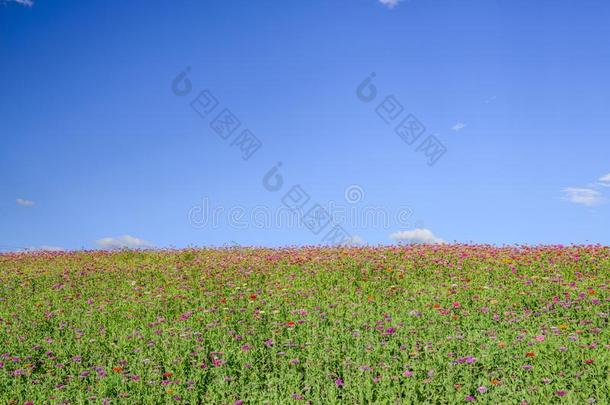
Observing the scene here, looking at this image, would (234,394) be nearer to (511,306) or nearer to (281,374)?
(281,374)

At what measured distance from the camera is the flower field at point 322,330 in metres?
6.44

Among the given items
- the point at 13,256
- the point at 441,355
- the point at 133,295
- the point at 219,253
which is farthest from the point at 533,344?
the point at 13,256

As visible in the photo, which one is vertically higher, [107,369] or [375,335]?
[107,369]

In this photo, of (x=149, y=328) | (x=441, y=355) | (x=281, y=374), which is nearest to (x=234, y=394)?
(x=281, y=374)

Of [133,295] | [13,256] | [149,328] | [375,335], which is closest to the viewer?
[375,335]

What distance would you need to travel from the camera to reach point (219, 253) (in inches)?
670

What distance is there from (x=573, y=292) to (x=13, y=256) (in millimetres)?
18509

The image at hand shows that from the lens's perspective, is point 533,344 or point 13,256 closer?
point 533,344

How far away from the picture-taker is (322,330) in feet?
27.6

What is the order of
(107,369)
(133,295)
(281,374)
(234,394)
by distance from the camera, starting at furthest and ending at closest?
(133,295), (107,369), (281,374), (234,394)

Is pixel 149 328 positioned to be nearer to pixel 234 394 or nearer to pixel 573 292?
pixel 234 394

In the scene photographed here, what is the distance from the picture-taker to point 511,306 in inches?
386

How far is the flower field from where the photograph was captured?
6441mm

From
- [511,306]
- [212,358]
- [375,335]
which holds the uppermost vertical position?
[212,358]
